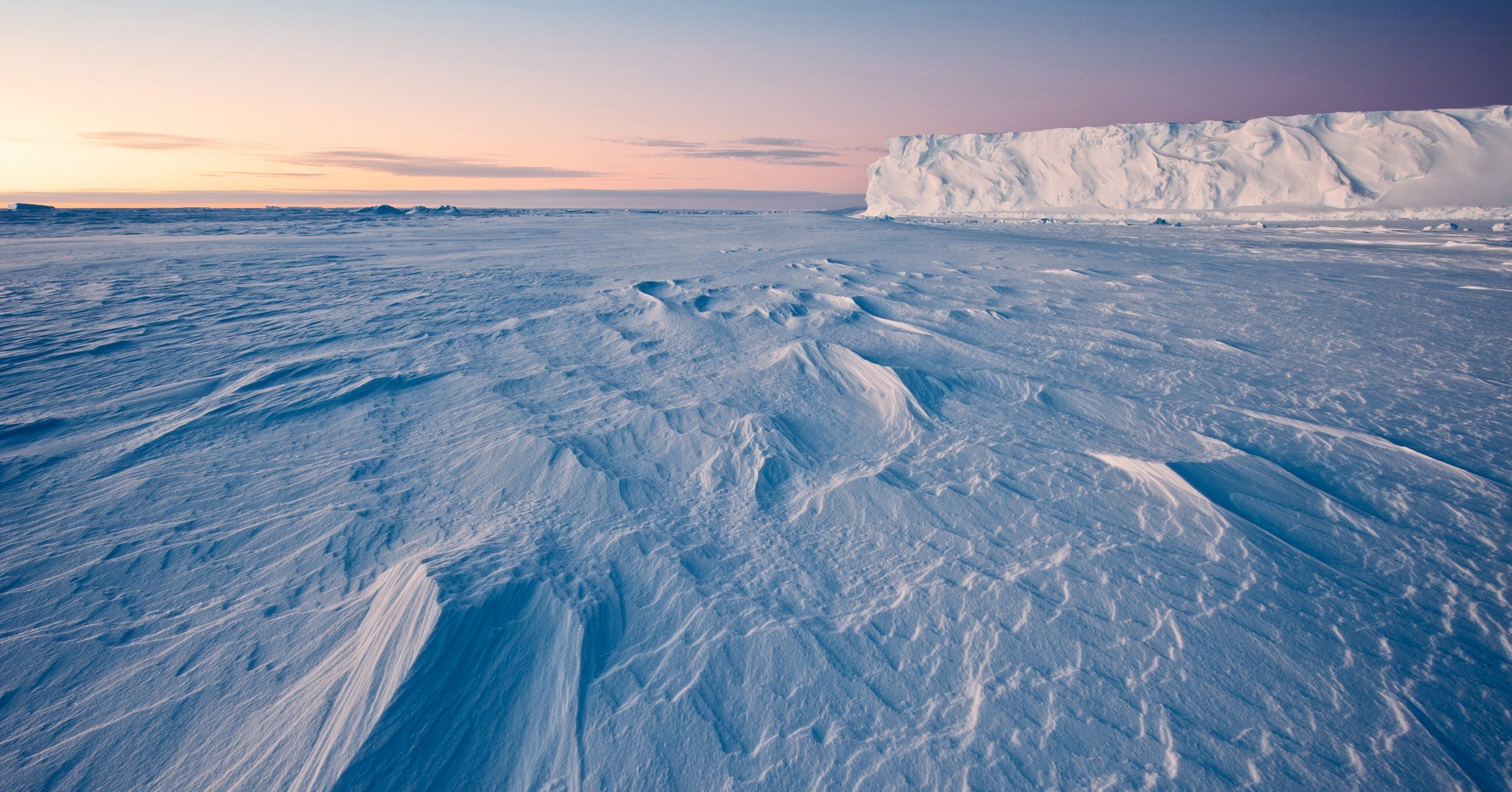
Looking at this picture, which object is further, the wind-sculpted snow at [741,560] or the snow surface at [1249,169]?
the snow surface at [1249,169]

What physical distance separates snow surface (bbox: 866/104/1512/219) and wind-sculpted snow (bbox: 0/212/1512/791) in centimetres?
2766

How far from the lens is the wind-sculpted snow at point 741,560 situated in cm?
142

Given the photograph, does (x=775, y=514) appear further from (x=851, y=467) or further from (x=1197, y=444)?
(x=1197, y=444)

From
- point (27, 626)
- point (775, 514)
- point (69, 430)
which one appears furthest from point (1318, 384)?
point (69, 430)

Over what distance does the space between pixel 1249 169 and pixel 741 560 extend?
3396 cm

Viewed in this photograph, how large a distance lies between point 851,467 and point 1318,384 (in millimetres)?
3745

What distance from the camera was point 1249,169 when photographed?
25.0m

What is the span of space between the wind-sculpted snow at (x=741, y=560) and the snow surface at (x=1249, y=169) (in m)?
27.7

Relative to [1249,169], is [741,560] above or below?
below

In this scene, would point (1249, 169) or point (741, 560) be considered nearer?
point (741, 560)

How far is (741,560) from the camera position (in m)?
2.05

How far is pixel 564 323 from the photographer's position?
4930 mm

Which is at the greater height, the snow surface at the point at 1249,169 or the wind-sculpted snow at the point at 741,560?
the snow surface at the point at 1249,169

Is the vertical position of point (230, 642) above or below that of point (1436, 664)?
above
